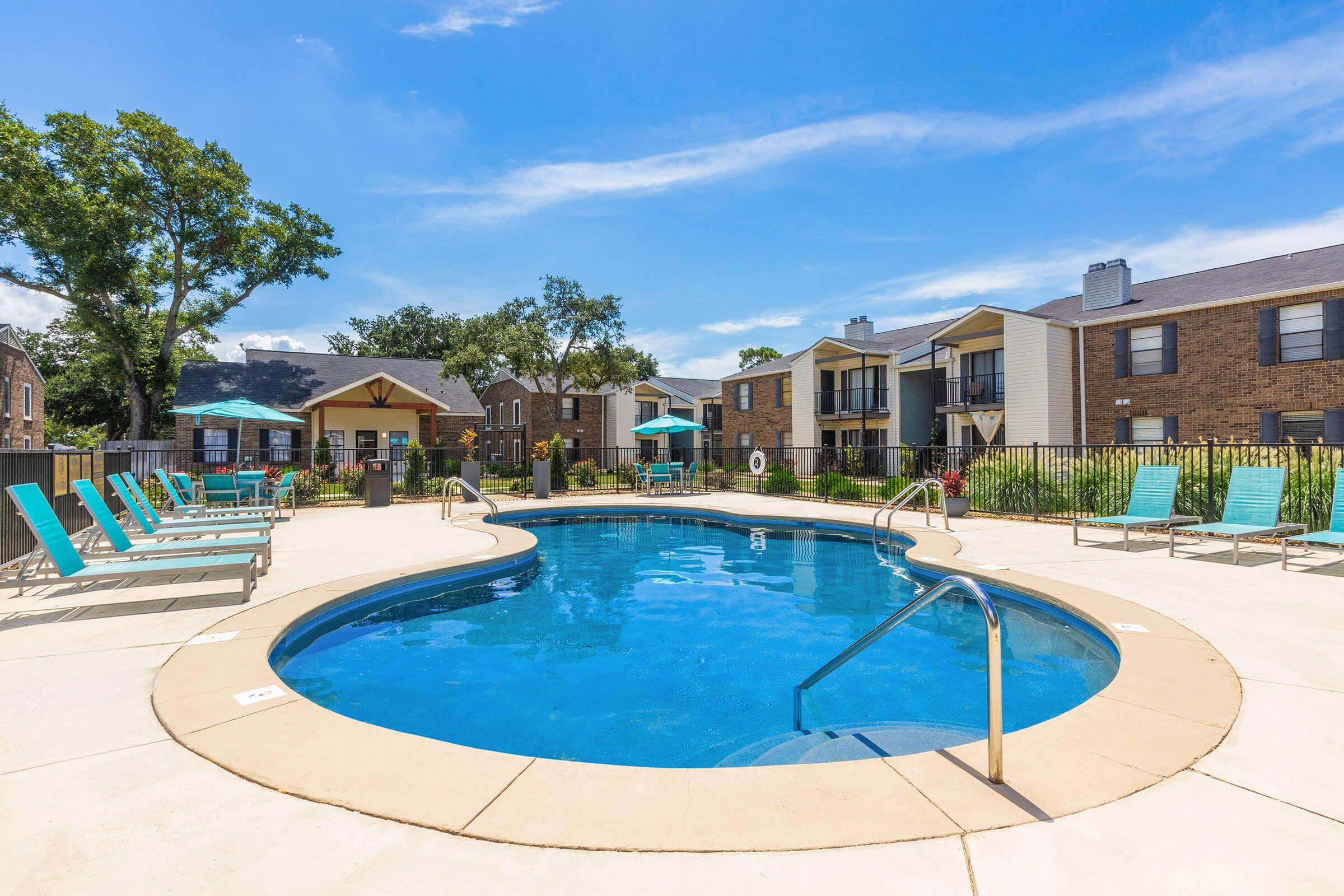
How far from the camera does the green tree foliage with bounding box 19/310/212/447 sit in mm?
41000

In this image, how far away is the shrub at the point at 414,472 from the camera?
1866cm

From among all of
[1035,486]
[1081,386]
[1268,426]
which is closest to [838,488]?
[1035,486]

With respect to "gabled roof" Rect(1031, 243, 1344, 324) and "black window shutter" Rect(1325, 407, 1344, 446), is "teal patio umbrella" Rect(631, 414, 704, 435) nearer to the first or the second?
"gabled roof" Rect(1031, 243, 1344, 324)

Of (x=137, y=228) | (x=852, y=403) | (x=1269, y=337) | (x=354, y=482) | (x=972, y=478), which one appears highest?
(x=137, y=228)

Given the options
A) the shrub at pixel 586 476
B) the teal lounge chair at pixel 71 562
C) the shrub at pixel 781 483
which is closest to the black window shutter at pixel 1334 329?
the shrub at pixel 781 483

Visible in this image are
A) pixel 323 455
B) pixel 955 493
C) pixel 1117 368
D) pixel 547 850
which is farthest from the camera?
pixel 1117 368

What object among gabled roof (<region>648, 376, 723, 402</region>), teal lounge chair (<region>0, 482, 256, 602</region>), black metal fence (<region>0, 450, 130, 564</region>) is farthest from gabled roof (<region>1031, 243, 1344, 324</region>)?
black metal fence (<region>0, 450, 130, 564</region>)

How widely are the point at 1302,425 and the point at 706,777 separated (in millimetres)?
23274

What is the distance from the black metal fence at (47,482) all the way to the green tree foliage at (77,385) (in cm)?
3482

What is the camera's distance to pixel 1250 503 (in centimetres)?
841

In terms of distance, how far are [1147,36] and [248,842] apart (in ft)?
58.7

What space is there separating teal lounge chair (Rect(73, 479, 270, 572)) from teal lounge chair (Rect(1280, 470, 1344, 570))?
11372 mm

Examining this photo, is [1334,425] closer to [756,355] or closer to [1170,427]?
[1170,427]

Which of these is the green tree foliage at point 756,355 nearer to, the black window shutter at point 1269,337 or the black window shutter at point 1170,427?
the black window shutter at point 1170,427
